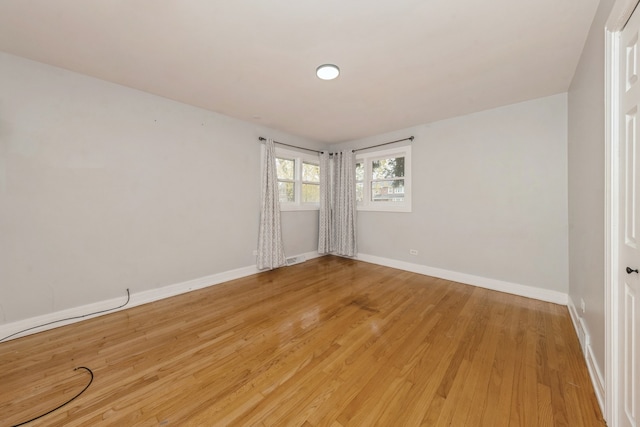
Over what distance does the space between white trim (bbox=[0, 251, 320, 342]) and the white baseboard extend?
3.72 m

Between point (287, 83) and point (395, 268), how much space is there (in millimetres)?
3373

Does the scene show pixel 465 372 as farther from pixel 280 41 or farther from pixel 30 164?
pixel 30 164

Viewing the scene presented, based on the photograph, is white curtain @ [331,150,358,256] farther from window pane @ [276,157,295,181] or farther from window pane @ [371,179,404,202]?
window pane @ [276,157,295,181]

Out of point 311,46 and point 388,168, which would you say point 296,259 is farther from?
point 311,46

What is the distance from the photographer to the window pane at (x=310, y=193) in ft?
15.5

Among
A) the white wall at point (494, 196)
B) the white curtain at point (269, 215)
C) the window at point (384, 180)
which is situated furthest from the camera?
the window at point (384, 180)

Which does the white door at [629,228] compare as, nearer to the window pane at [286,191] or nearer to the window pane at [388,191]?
the window pane at [388,191]

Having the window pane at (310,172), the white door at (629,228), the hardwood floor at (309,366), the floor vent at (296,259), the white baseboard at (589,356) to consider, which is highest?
the window pane at (310,172)

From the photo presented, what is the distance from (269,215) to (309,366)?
260 cm

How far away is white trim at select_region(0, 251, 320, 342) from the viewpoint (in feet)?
6.92

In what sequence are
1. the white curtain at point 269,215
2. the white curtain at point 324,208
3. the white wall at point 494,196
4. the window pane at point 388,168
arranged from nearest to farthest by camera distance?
1. the white wall at point 494,196
2. the white curtain at point 269,215
3. the window pane at point 388,168
4. the white curtain at point 324,208

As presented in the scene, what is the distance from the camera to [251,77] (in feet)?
7.90

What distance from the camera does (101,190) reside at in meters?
2.49

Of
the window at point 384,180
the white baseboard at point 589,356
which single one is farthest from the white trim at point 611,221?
the window at point 384,180
